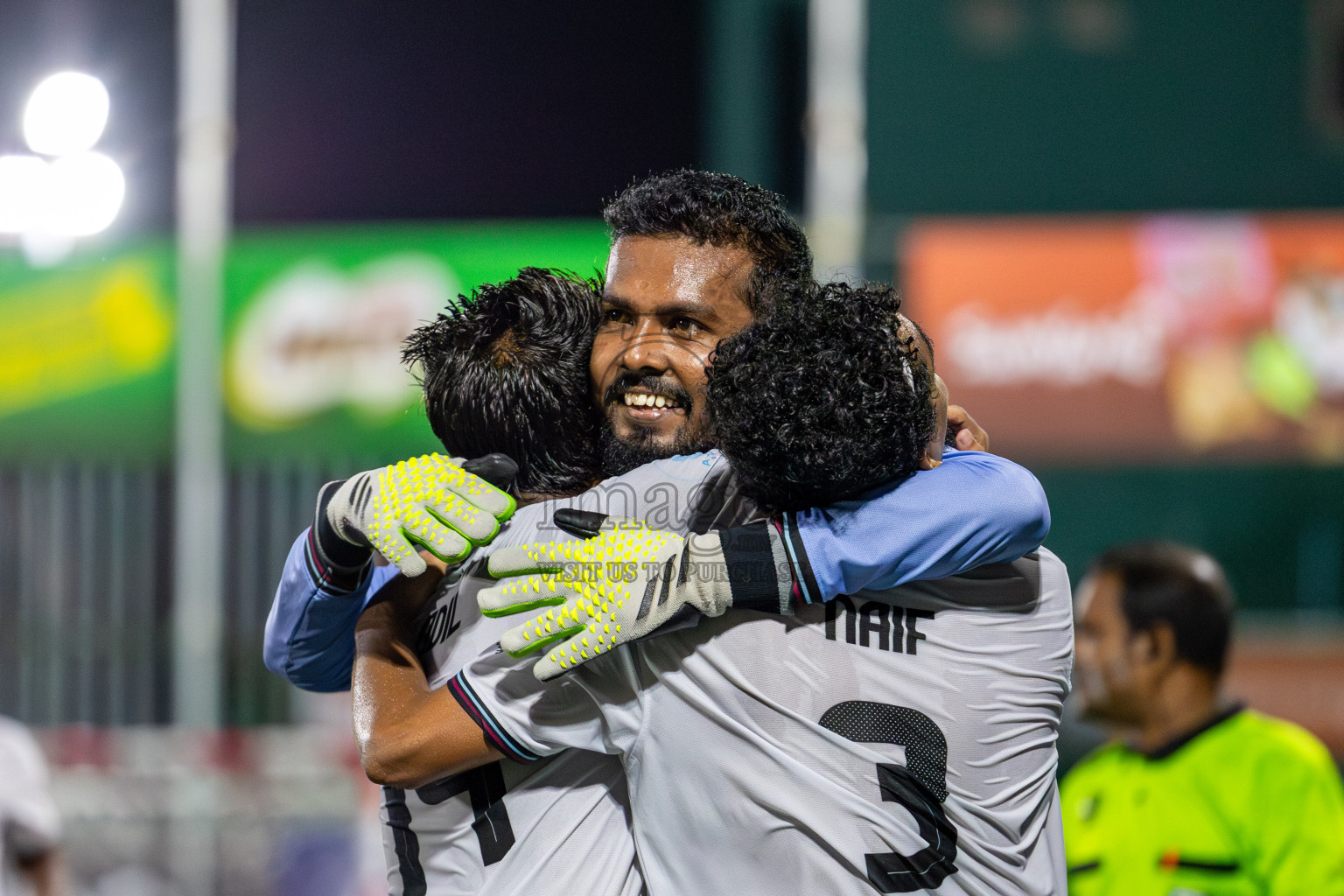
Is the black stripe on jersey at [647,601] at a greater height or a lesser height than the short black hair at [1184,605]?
greater

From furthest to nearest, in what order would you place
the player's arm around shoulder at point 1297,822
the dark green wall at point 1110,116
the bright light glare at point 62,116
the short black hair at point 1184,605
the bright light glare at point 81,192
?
1. the dark green wall at point 1110,116
2. the bright light glare at point 81,192
3. the bright light glare at point 62,116
4. the short black hair at point 1184,605
5. the player's arm around shoulder at point 1297,822

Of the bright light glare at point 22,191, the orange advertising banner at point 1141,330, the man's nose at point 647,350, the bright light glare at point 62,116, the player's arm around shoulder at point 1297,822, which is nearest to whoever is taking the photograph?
the man's nose at point 647,350

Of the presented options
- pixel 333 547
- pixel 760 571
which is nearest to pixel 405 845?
pixel 333 547

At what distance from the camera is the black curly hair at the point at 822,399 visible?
1299 mm

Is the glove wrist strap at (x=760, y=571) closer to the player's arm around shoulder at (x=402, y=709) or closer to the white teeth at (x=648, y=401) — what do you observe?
the player's arm around shoulder at (x=402, y=709)

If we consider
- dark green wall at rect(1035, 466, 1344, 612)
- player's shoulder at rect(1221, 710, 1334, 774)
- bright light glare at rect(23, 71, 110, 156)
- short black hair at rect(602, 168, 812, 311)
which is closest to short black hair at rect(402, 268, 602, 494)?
short black hair at rect(602, 168, 812, 311)

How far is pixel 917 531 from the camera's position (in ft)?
4.39

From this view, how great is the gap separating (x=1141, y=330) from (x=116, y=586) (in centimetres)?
500

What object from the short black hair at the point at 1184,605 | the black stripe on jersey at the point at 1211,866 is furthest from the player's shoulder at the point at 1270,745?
the black stripe on jersey at the point at 1211,866

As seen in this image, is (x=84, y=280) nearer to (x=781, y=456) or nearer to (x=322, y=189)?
(x=322, y=189)

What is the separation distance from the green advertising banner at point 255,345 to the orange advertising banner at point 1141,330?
1.88m

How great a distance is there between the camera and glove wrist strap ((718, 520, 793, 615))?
132 cm

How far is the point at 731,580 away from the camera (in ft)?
4.32

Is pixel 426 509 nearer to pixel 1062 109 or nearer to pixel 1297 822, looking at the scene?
pixel 1297 822
